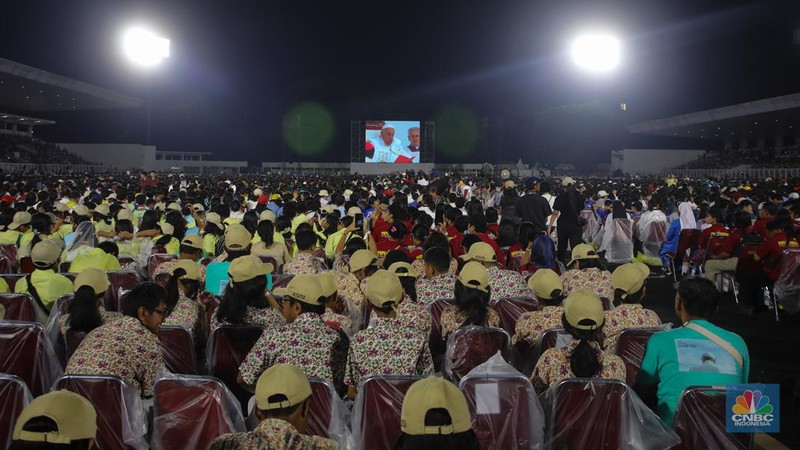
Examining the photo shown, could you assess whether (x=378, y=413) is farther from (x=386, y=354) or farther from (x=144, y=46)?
(x=144, y=46)

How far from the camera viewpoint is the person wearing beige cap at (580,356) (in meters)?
4.16

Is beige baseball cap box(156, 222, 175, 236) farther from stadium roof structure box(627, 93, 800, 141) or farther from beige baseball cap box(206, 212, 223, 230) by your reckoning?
stadium roof structure box(627, 93, 800, 141)

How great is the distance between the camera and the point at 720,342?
4121mm

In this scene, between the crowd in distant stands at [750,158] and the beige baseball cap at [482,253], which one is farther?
the crowd in distant stands at [750,158]

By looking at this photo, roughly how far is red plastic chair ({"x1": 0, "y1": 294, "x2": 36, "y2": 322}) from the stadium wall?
5927cm

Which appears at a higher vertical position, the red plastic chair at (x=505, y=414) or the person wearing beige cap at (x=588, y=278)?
the person wearing beige cap at (x=588, y=278)

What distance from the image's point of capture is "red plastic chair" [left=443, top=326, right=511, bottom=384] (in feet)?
16.4

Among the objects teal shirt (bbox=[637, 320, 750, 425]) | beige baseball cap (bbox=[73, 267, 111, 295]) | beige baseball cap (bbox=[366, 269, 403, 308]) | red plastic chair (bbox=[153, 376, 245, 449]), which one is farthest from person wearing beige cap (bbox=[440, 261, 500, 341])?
beige baseball cap (bbox=[73, 267, 111, 295])

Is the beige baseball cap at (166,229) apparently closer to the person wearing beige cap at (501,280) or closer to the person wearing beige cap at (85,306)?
the person wearing beige cap at (501,280)

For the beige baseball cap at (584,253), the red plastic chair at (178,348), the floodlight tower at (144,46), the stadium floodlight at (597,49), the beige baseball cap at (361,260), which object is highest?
the floodlight tower at (144,46)

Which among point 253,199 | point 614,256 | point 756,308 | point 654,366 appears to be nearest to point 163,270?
point 654,366

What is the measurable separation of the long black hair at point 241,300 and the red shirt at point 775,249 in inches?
271

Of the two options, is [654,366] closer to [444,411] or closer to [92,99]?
[444,411]

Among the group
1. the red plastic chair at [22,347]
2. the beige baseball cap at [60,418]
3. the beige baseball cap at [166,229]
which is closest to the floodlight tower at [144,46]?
the beige baseball cap at [166,229]
